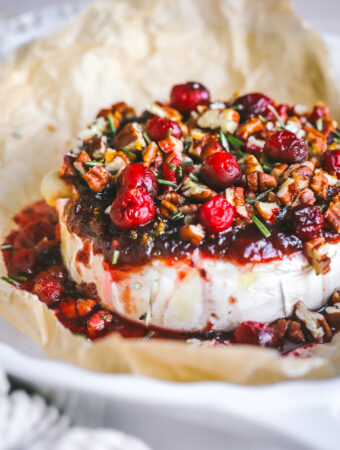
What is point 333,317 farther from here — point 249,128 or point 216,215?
point 249,128

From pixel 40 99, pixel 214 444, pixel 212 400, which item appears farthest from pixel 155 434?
pixel 40 99

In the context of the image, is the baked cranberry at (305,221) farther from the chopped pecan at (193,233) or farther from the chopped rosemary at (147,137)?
the chopped rosemary at (147,137)

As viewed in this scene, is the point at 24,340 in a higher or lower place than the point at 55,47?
lower

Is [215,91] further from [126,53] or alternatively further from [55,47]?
[55,47]

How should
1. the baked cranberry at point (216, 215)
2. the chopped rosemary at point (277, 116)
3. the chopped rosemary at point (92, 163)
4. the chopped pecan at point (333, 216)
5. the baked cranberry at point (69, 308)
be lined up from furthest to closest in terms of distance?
the chopped rosemary at point (277, 116) < the chopped rosemary at point (92, 163) < the baked cranberry at point (69, 308) < the chopped pecan at point (333, 216) < the baked cranberry at point (216, 215)

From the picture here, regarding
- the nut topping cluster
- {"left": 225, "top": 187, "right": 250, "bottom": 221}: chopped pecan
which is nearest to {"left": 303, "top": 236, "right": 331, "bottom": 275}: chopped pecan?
the nut topping cluster

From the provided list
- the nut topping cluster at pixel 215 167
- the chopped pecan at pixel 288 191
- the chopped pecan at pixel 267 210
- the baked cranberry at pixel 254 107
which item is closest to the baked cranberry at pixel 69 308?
the nut topping cluster at pixel 215 167

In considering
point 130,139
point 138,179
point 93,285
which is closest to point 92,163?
point 130,139
